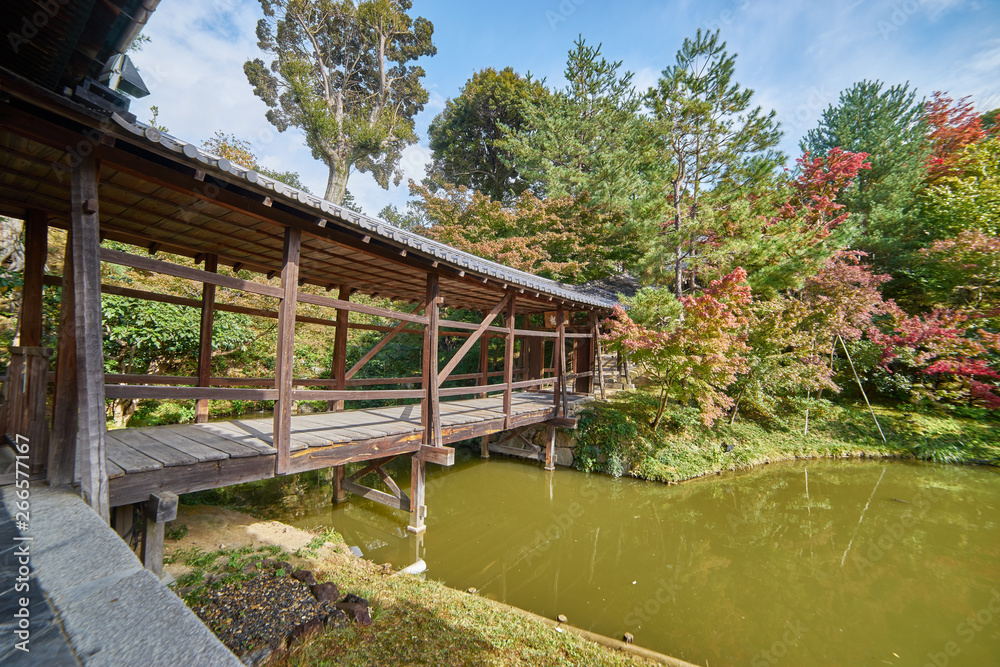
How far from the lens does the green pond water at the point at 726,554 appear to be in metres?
3.81

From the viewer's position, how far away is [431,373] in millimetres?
5301

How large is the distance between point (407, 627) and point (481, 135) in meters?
23.0

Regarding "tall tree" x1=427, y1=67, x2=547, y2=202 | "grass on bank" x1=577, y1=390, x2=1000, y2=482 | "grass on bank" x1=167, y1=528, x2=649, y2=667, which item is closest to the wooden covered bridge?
"grass on bank" x1=167, y1=528, x2=649, y2=667

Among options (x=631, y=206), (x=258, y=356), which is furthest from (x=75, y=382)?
(x=631, y=206)

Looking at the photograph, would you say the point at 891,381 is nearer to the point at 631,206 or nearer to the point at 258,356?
the point at 631,206

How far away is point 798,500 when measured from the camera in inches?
288

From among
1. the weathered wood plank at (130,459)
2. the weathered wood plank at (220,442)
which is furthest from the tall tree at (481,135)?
the weathered wood plank at (130,459)

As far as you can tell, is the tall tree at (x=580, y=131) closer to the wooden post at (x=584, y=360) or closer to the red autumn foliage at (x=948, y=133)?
the wooden post at (x=584, y=360)

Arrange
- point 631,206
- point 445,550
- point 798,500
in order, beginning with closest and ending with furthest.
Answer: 1. point 445,550
2. point 798,500
3. point 631,206

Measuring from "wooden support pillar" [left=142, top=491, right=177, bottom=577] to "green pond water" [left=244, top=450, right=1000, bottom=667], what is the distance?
2410 millimetres

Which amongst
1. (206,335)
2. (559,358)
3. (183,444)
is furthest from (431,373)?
(559,358)

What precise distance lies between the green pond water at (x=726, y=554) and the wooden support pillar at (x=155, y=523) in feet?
7.91

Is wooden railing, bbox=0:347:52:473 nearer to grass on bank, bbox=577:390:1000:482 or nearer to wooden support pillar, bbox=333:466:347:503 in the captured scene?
wooden support pillar, bbox=333:466:347:503

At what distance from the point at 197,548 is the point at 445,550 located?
2671mm
